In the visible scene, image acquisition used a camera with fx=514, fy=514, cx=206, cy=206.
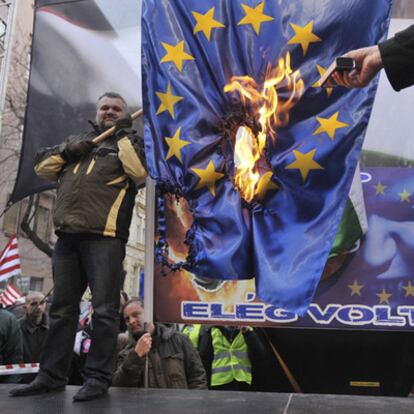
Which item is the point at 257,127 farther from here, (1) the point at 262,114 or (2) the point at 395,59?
(2) the point at 395,59

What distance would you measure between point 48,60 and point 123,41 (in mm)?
700

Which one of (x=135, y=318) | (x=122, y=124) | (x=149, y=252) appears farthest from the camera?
(x=135, y=318)

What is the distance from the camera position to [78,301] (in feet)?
9.43

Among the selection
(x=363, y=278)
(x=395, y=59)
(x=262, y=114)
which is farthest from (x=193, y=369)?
(x=395, y=59)

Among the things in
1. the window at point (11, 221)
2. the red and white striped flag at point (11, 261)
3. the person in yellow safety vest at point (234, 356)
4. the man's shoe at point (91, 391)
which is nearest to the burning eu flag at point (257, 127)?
the man's shoe at point (91, 391)

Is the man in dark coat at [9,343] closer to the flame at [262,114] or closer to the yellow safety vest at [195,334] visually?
the yellow safety vest at [195,334]

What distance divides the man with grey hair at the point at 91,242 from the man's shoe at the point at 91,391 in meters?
0.01

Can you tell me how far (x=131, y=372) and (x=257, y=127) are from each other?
5.52 feet

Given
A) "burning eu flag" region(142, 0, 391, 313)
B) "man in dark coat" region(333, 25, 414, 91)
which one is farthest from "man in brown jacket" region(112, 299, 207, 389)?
"man in dark coat" region(333, 25, 414, 91)

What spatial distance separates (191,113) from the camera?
315 cm

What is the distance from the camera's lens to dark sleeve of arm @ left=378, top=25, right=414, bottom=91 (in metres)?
1.61

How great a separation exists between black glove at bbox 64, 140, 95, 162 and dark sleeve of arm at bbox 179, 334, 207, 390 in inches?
67.1

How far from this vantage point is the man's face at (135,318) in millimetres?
3904

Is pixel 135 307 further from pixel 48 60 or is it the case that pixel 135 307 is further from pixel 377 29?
pixel 377 29
